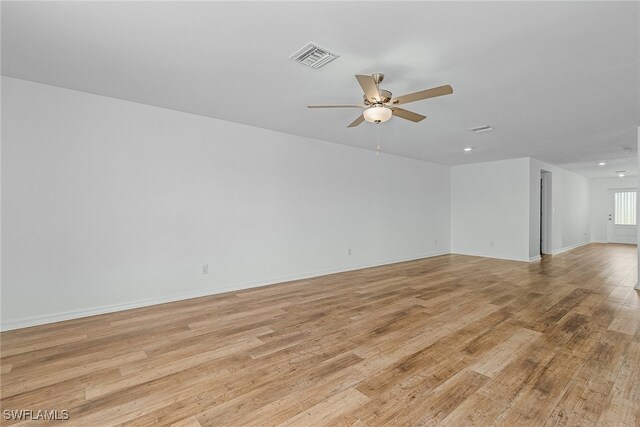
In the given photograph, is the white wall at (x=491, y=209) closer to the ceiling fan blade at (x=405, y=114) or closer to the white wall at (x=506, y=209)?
the white wall at (x=506, y=209)

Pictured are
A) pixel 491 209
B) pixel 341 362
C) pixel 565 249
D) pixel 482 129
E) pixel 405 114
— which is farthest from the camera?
pixel 565 249

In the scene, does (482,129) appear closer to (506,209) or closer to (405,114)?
(405,114)

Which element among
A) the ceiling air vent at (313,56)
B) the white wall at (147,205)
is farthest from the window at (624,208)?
the ceiling air vent at (313,56)

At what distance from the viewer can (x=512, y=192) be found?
6.84 metres

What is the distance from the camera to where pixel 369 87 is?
7.78ft

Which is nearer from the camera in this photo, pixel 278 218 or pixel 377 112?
pixel 377 112

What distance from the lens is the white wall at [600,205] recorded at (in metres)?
10.5

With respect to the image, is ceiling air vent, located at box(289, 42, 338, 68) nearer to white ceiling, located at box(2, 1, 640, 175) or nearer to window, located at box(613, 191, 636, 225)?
white ceiling, located at box(2, 1, 640, 175)

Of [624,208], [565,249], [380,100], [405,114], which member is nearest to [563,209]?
[565,249]

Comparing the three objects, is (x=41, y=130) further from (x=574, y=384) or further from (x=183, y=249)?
(x=574, y=384)

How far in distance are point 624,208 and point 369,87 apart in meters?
13.3

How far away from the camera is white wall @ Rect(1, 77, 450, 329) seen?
9.64 ft

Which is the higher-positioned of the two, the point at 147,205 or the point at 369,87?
the point at 369,87

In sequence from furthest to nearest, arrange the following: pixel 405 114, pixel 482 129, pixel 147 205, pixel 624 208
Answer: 1. pixel 624 208
2. pixel 482 129
3. pixel 147 205
4. pixel 405 114
